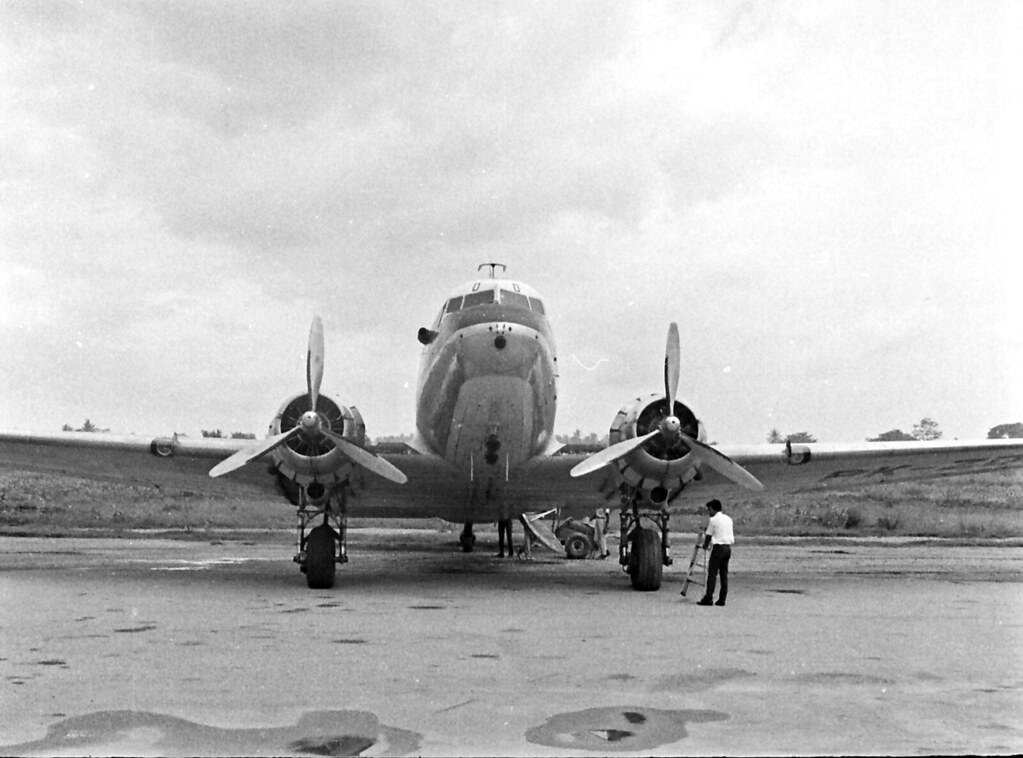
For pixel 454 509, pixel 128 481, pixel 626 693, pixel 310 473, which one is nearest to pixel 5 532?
pixel 128 481

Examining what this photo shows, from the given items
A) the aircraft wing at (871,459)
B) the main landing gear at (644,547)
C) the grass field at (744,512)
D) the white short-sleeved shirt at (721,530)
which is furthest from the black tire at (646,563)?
the grass field at (744,512)

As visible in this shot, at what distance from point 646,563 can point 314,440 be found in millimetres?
5117

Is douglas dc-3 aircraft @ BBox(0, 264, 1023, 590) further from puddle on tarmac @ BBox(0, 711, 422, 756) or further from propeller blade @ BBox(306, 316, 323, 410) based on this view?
puddle on tarmac @ BBox(0, 711, 422, 756)

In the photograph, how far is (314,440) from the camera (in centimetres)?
1407

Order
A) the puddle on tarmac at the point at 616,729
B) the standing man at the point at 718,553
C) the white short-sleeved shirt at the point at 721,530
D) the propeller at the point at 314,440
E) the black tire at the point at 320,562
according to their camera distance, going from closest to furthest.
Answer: the puddle on tarmac at the point at 616,729, the standing man at the point at 718,553, the white short-sleeved shirt at the point at 721,530, the propeller at the point at 314,440, the black tire at the point at 320,562

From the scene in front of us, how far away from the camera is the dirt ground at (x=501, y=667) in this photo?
17.7 ft

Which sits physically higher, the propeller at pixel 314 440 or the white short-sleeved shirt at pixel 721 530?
the propeller at pixel 314 440

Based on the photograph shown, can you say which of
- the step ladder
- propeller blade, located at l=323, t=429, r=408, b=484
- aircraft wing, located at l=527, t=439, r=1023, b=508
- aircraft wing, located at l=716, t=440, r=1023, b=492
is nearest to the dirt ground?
the step ladder

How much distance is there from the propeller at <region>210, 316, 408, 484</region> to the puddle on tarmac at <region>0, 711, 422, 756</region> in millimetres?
7901

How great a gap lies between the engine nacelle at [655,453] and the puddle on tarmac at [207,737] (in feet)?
30.3

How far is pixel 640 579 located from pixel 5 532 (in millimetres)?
Result: 22418

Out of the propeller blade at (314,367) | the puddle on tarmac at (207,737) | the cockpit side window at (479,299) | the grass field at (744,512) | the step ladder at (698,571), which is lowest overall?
the puddle on tarmac at (207,737)

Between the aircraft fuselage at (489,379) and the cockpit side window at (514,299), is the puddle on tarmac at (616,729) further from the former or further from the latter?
the cockpit side window at (514,299)

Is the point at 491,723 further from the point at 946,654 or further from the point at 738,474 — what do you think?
the point at 738,474
